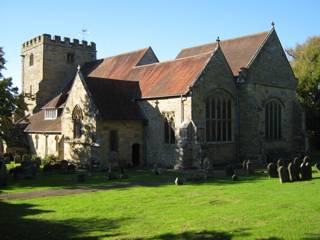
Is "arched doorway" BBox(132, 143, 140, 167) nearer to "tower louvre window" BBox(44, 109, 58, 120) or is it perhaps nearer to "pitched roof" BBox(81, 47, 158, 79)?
"pitched roof" BBox(81, 47, 158, 79)

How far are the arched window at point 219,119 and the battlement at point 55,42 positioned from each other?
2416 centimetres

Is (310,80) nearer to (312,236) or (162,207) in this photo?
(162,207)

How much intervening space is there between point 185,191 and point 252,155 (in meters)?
15.6

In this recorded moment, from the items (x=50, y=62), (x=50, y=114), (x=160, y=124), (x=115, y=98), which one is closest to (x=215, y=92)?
(x=160, y=124)

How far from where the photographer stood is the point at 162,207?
52.0 ft

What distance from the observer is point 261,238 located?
429 inches

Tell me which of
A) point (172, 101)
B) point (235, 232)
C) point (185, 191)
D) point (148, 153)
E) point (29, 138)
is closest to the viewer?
point (235, 232)

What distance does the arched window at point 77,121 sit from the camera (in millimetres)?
34094

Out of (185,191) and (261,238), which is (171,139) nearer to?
(185,191)

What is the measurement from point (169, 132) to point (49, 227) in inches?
817

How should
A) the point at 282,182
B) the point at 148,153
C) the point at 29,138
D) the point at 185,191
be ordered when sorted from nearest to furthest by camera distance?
the point at 185,191, the point at 282,182, the point at 148,153, the point at 29,138

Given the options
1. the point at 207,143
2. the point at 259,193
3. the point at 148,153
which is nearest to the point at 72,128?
the point at 148,153

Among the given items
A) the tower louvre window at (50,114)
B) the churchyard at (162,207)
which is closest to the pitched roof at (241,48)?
the churchyard at (162,207)

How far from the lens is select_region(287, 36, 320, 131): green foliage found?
4834 centimetres
